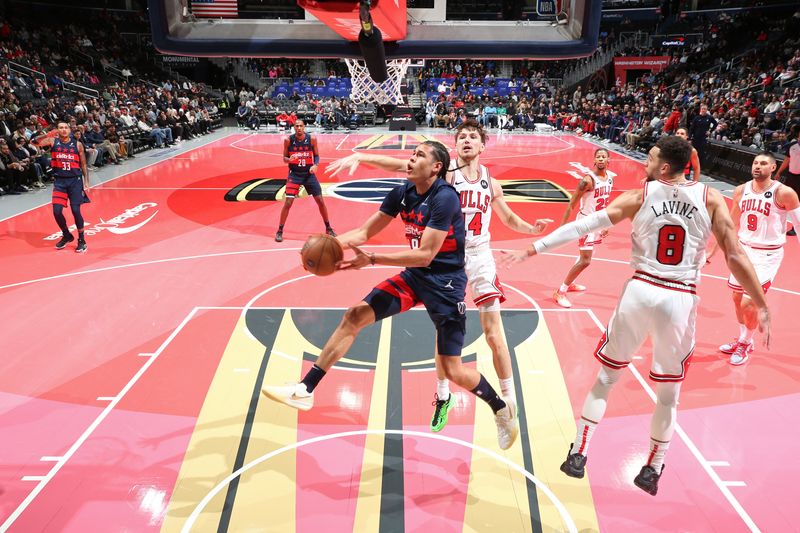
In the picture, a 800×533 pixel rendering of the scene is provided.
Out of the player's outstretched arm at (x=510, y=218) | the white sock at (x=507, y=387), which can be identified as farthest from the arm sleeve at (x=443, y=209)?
the white sock at (x=507, y=387)

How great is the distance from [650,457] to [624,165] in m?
15.2

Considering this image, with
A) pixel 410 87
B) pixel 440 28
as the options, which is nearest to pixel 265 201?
pixel 440 28

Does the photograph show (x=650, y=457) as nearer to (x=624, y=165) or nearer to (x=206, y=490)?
(x=206, y=490)

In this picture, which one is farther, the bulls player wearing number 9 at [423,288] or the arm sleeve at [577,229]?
the bulls player wearing number 9 at [423,288]

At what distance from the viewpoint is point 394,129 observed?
90.1 feet

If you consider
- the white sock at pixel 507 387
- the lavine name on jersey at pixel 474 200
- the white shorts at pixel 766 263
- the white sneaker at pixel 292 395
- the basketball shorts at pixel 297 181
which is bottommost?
the white sock at pixel 507 387

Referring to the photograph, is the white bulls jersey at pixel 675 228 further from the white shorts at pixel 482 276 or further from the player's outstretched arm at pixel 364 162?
the player's outstretched arm at pixel 364 162

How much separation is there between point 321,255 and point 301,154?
5.85 metres

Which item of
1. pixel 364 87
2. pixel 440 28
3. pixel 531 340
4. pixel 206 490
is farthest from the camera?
pixel 364 87

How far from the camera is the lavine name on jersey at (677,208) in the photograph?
3.36 m

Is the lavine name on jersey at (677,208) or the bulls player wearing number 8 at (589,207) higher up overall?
the lavine name on jersey at (677,208)

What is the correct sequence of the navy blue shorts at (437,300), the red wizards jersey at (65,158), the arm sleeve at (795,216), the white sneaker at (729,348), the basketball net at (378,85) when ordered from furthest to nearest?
the basketball net at (378,85), the red wizards jersey at (65,158), the white sneaker at (729,348), the arm sleeve at (795,216), the navy blue shorts at (437,300)

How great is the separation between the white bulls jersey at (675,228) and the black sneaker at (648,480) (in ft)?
3.89

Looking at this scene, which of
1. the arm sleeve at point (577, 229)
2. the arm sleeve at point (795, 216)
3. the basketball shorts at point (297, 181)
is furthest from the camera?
the basketball shorts at point (297, 181)
